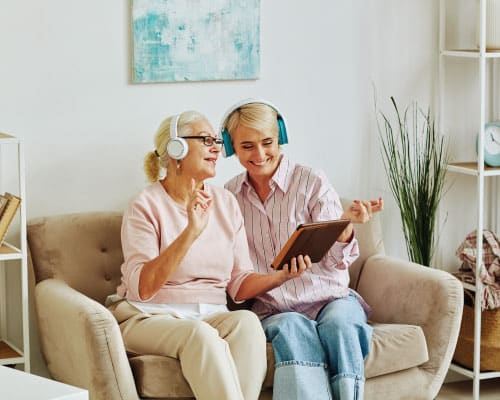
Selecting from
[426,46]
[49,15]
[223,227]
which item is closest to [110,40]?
[49,15]

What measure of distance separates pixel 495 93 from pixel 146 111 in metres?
1.57

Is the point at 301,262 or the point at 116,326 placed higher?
the point at 301,262

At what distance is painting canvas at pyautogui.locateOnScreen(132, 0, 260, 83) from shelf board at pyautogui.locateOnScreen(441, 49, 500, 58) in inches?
32.4

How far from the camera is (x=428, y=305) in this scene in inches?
133

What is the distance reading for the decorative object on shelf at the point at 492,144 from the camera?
3988 millimetres

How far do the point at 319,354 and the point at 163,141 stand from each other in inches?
34.1

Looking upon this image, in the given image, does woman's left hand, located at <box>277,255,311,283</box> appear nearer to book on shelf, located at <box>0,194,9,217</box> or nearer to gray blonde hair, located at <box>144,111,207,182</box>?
gray blonde hair, located at <box>144,111,207,182</box>

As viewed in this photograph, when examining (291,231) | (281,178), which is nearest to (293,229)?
(291,231)

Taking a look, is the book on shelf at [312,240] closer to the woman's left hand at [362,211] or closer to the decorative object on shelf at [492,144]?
the woman's left hand at [362,211]

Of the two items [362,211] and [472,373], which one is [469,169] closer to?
[472,373]

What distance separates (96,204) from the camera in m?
3.66

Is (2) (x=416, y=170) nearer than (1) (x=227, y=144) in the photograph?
No

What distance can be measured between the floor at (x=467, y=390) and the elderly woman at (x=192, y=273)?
4.08 feet

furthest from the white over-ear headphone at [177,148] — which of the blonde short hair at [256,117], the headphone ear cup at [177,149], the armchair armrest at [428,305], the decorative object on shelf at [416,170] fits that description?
the decorative object on shelf at [416,170]
